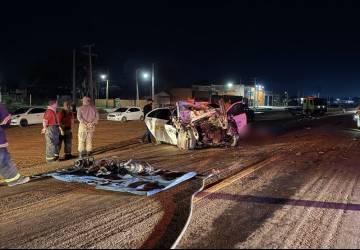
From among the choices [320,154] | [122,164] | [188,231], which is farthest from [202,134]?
[188,231]

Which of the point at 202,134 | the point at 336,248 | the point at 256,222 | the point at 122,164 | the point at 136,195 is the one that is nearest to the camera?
the point at 336,248

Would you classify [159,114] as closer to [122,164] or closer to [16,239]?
[122,164]

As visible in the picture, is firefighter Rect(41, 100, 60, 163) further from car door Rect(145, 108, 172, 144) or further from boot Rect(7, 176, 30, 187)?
car door Rect(145, 108, 172, 144)

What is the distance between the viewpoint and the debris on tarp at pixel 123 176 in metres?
8.46

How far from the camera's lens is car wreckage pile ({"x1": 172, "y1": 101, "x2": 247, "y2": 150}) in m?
15.1

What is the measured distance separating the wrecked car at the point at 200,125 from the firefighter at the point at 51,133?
14.2ft

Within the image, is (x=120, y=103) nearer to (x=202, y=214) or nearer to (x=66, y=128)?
(x=66, y=128)

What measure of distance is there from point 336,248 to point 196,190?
3417 mm

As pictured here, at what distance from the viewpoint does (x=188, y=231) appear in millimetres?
5879

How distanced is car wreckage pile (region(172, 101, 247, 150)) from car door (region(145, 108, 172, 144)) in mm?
698

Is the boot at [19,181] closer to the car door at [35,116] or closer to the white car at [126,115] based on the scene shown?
the car door at [35,116]

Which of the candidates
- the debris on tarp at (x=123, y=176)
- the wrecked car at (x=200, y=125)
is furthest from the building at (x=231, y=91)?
the debris on tarp at (x=123, y=176)

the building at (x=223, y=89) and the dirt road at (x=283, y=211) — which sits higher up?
the building at (x=223, y=89)

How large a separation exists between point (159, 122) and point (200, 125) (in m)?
1.67
